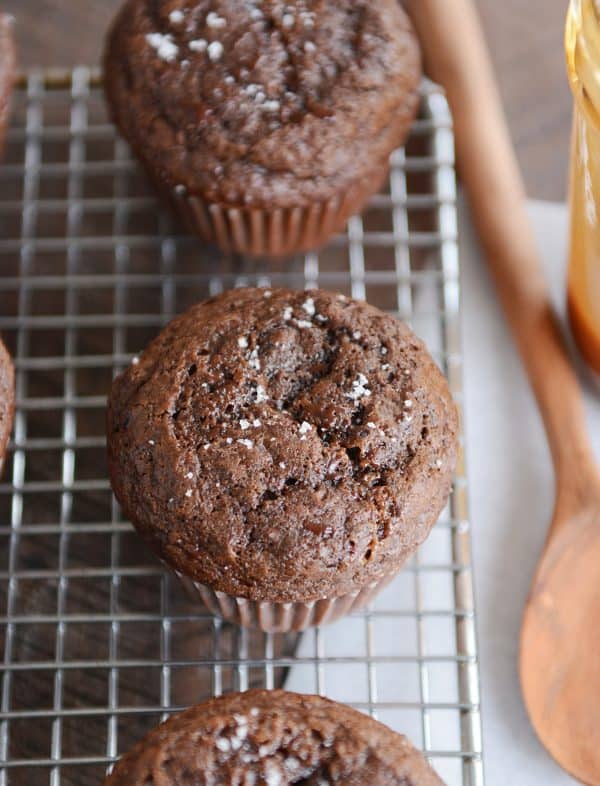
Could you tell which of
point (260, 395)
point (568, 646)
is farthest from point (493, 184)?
point (568, 646)

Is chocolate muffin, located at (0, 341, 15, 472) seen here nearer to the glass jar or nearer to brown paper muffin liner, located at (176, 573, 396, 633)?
brown paper muffin liner, located at (176, 573, 396, 633)

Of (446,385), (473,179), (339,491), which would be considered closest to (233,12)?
(473,179)

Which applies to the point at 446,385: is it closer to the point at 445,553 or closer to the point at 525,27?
the point at 445,553

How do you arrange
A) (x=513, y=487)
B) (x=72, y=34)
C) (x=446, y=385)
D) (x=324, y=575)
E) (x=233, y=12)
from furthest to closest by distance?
(x=72, y=34)
(x=513, y=487)
(x=233, y=12)
(x=446, y=385)
(x=324, y=575)

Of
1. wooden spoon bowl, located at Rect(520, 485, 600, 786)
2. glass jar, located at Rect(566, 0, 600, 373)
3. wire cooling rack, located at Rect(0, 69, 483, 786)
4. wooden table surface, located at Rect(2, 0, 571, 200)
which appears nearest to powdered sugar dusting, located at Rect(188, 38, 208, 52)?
wire cooling rack, located at Rect(0, 69, 483, 786)

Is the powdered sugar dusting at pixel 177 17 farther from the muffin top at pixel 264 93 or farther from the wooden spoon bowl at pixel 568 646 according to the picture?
the wooden spoon bowl at pixel 568 646

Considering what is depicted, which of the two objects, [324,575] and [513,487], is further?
Result: [513,487]
